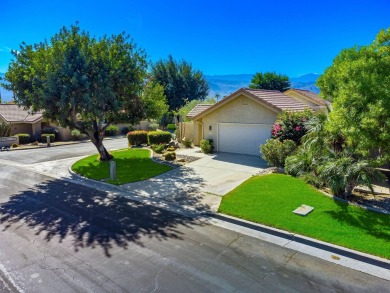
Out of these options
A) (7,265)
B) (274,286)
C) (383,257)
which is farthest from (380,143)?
(7,265)

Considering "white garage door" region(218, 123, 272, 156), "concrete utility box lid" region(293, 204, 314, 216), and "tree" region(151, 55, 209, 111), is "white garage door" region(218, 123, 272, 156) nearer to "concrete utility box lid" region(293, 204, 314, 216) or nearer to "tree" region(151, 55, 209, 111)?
"concrete utility box lid" region(293, 204, 314, 216)

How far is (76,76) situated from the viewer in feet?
45.9

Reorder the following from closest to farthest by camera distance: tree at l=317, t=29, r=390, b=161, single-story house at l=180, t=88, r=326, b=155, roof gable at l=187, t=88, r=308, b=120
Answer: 1. tree at l=317, t=29, r=390, b=161
2. roof gable at l=187, t=88, r=308, b=120
3. single-story house at l=180, t=88, r=326, b=155

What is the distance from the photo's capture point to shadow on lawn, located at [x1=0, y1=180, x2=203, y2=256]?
7.85m

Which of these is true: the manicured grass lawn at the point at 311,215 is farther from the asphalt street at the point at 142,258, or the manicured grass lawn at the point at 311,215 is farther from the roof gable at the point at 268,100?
the roof gable at the point at 268,100

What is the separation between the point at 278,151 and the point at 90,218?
9.60m

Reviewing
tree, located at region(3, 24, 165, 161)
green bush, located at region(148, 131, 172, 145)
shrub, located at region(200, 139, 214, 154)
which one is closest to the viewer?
tree, located at region(3, 24, 165, 161)

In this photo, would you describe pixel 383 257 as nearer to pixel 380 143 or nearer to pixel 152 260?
Answer: pixel 380 143

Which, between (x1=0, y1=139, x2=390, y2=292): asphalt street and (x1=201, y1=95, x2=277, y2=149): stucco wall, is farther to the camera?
(x1=201, y1=95, x2=277, y2=149): stucco wall

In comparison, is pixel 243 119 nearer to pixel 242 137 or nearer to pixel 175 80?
pixel 242 137

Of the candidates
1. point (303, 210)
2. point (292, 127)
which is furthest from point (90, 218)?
point (292, 127)

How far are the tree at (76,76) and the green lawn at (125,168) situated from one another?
2.55 m

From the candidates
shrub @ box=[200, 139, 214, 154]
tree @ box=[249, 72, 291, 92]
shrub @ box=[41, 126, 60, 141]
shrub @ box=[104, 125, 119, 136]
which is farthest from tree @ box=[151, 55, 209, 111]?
shrub @ box=[200, 139, 214, 154]

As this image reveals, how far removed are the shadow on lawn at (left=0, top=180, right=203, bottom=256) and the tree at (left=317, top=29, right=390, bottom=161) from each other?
5.66m
